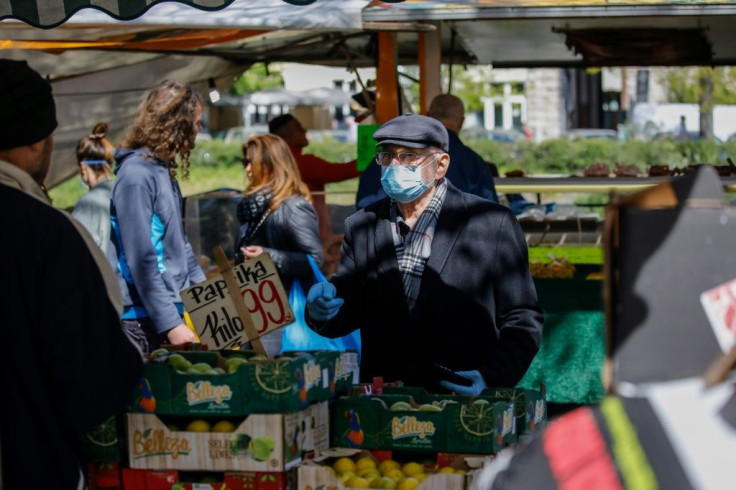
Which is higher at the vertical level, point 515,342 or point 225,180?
point 515,342

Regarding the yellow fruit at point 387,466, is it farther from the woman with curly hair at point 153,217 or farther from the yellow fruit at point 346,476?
the woman with curly hair at point 153,217

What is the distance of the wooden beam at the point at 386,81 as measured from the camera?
8.06 metres

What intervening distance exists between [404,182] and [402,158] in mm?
101

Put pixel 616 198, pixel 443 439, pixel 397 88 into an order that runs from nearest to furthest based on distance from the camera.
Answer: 1. pixel 616 198
2. pixel 443 439
3. pixel 397 88

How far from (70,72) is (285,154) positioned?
3.89 m

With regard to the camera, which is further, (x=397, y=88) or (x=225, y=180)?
(x=225, y=180)

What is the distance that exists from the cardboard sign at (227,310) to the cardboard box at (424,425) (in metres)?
0.63

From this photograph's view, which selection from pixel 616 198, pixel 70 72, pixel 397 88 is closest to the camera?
pixel 616 198

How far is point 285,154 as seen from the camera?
20.4 feet

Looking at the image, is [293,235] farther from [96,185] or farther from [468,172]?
[96,185]

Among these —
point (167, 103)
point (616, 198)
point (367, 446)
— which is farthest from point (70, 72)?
point (616, 198)

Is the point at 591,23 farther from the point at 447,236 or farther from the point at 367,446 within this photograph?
the point at 367,446

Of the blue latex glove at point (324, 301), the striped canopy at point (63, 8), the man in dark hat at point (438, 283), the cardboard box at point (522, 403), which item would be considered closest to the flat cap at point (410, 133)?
the man in dark hat at point (438, 283)

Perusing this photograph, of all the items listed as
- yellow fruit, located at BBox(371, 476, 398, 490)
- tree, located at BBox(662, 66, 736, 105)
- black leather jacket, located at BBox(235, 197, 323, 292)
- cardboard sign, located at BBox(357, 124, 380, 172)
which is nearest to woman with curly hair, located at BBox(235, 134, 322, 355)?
black leather jacket, located at BBox(235, 197, 323, 292)
